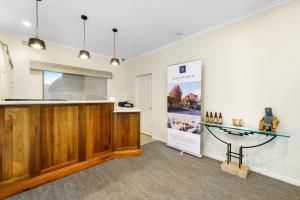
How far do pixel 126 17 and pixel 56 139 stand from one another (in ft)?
8.55

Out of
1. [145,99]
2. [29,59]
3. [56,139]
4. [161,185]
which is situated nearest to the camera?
[161,185]

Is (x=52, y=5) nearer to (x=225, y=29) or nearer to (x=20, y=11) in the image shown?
(x=20, y=11)

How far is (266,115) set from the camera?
2.27 m

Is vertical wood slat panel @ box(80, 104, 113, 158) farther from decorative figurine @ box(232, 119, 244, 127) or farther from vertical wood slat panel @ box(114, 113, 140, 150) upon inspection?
decorative figurine @ box(232, 119, 244, 127)

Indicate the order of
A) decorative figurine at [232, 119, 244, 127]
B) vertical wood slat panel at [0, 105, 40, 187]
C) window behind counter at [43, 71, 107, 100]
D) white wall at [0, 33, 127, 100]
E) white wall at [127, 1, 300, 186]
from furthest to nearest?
window behind counter at [43, 71, 107, 100] < white wall at [0, 33, 127, 100] < decorative figurine at [232, 119, 244, 127] < white wall at [127, 1, 300, 186] < vertical wood slat panel at [0, 105, 40, 187]

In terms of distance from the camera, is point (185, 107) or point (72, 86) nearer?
point (185, 107)

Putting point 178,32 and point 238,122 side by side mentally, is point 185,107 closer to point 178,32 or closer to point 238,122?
point 238,122

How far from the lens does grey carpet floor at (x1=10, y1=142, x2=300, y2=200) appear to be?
190 centimetres

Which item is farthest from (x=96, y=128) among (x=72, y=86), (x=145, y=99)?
(x=145, y=99)

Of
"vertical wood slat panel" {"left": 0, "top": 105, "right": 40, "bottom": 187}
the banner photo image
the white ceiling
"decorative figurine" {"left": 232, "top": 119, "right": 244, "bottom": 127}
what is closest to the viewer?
"vertical wood slat panel" {"left": 0, "top": 105, "right": 40, "bottom": 187}

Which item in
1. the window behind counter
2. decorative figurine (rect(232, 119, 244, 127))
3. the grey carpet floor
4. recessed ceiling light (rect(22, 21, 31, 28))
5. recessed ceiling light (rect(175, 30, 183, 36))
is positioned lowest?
the grey carpet floor

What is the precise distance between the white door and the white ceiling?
1.56 metres

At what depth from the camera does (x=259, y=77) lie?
8.11 ft

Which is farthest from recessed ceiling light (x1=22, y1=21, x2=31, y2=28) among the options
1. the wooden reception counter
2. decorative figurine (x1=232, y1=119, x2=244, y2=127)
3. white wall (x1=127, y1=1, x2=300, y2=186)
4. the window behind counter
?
decorative figurine (x1=232, y1=119, x2=244, y2=127)
